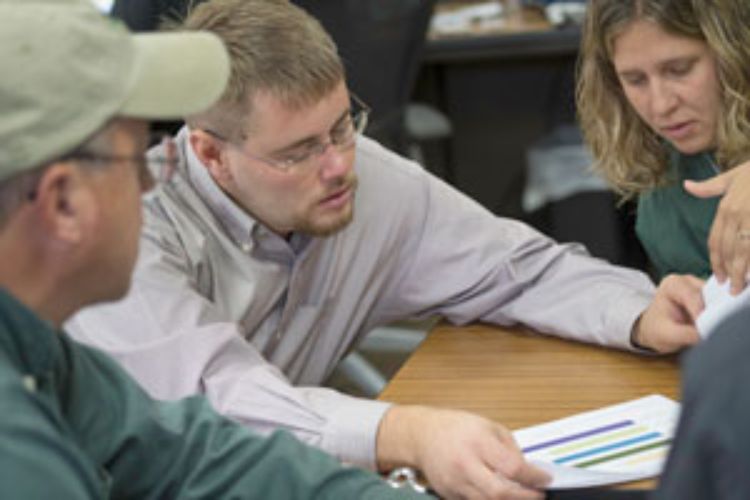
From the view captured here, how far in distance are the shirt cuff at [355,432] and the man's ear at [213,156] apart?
430mm

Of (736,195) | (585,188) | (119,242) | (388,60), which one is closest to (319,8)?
(388,60)

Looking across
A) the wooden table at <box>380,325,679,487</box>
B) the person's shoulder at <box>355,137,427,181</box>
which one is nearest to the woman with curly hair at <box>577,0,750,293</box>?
the wooden table at <box>380,325,679,487</box>

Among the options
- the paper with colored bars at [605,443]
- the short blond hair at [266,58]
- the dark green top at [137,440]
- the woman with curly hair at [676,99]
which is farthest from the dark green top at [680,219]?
the dark green top at [137,440]

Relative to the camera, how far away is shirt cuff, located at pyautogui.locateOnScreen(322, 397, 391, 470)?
56.6 inches

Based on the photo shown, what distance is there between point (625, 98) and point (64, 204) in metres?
1.28

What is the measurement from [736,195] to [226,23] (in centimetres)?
72

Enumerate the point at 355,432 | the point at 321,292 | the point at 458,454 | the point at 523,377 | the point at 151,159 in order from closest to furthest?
1. the point at 151,159
2. the point at 458,454
3. the point at 355,432
4. the point at 523,377
5. the point at 321,292

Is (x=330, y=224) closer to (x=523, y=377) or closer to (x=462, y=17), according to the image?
(x=523, y=377)

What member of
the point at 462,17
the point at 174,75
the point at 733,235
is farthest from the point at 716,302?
the point at 462,17

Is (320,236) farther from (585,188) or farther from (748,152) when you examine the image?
(585,188)

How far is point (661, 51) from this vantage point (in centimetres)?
183

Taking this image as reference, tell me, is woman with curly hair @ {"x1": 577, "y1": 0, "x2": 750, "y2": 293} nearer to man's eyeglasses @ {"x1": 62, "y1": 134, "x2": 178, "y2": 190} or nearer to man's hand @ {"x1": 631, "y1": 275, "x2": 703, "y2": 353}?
man's hand @ {"x1": 631, "y1": 275, "x2": 703, "y2": 353}

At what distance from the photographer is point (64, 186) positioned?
952mm

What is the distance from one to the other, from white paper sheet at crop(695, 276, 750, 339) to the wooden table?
0.08 meters
